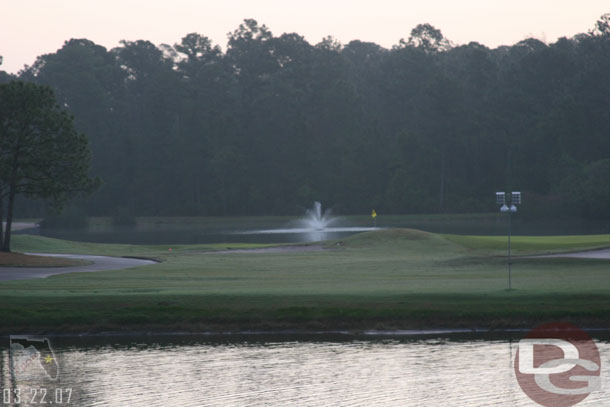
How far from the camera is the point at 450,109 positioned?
131 m

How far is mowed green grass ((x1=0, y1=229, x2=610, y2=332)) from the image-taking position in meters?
22.3

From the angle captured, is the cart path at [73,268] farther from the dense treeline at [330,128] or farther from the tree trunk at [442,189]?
the tree trunk at [442,189]

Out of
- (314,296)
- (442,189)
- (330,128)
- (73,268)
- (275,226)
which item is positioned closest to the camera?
(314,296)

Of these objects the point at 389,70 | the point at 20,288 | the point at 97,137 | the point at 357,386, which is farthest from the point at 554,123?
the point at 357,386

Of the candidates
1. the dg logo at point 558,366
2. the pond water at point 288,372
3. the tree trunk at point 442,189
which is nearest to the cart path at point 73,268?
the pond water at point 288,372

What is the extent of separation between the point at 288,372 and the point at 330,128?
121 metres

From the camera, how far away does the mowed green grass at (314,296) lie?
2230cm

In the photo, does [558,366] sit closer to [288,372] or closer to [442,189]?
[288,372]

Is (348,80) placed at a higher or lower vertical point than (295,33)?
lower

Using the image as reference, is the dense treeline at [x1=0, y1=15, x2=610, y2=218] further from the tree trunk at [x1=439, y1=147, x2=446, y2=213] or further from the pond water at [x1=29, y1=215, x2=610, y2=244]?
the pond water at [x1=29, y1=215, x2=610, y2=244]

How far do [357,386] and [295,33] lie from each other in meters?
144

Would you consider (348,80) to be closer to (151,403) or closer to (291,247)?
(291,247)

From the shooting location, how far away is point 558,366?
16.7 meters

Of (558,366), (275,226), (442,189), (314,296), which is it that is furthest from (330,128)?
(558,366)
